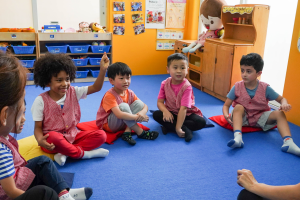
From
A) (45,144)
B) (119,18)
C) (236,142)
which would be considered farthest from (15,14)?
(236,142)

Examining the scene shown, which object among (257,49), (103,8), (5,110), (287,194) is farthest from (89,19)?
(287,194)

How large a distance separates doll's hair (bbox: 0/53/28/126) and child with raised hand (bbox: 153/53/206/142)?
1.41 metres

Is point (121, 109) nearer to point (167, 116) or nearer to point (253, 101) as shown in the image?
point (167, 116)

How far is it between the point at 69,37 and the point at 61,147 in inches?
95.0

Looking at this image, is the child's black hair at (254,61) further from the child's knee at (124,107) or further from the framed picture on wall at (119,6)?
the framed picture on wall at (119,6)

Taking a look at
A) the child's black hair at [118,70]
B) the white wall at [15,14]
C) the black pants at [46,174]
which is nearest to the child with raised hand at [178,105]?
the child's black hair at [118,70]

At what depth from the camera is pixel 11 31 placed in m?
3.53

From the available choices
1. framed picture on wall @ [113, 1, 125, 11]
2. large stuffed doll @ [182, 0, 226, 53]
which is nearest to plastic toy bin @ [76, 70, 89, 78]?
framed picture on wall @ [113, 1, 125, 11]

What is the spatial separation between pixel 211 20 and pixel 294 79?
4.80ft

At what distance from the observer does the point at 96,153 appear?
1.83 metres

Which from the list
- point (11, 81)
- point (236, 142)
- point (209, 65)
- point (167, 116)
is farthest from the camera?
point (209, 65)

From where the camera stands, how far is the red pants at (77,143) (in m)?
1.67

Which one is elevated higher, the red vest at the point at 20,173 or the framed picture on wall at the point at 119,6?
the framed picture on wall at the point at 119,6

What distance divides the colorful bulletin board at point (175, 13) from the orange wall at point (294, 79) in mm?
2192
